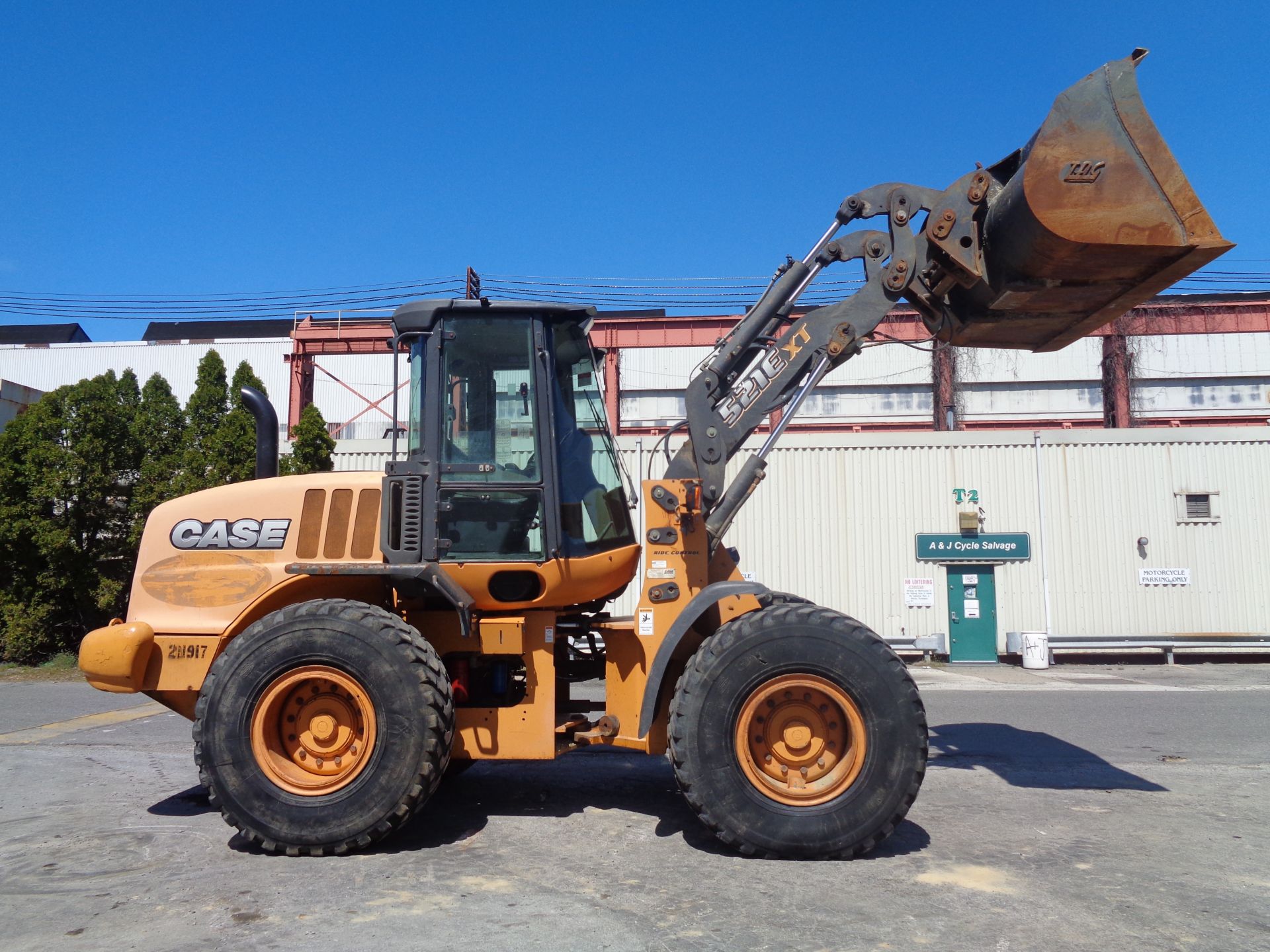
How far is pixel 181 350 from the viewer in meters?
40.7

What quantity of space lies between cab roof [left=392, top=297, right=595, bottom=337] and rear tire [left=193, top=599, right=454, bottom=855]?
175 cm

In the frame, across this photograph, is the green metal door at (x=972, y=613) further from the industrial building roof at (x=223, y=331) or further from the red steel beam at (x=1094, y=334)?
the industrial building roof at (x=223, y=331)

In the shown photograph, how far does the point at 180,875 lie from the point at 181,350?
4098 cm

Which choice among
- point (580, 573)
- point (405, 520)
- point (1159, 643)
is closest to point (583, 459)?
point (580, 573)

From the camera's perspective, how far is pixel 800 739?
5.09 meters

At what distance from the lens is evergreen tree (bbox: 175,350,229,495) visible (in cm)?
1634

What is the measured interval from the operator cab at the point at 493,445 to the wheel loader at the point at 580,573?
0.06 feet

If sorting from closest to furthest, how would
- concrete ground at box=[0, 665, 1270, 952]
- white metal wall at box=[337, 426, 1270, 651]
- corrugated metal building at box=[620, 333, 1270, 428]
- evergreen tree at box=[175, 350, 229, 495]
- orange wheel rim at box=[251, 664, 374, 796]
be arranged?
concrete ground at box=[0, 665, 1270, 952] < orange wheel rim at box=[251, 664, 374, 796] < evergreen tree at box=[175, 350, 229, 495] < white metal wall at box=[337, 426, 1270, 651] < corrugated metal building at box=[620, 333, 1270, 428]

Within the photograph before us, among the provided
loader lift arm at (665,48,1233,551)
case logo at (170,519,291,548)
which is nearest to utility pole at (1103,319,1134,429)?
loader lift arm at (665,48,1233,551)

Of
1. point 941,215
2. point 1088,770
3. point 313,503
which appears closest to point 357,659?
point 313,503

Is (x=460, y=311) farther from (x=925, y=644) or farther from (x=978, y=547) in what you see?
(x=978, y=547)

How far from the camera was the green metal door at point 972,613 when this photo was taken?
60.8 feet

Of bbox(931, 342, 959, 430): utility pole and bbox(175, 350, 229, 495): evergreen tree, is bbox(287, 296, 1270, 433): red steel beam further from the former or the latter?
bbox(175, 350, 229, 495): evergreen tree

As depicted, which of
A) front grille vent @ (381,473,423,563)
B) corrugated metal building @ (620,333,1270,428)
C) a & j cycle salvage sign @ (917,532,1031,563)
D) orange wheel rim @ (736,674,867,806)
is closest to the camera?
orange wheel rim @ (736,674,867,806)
